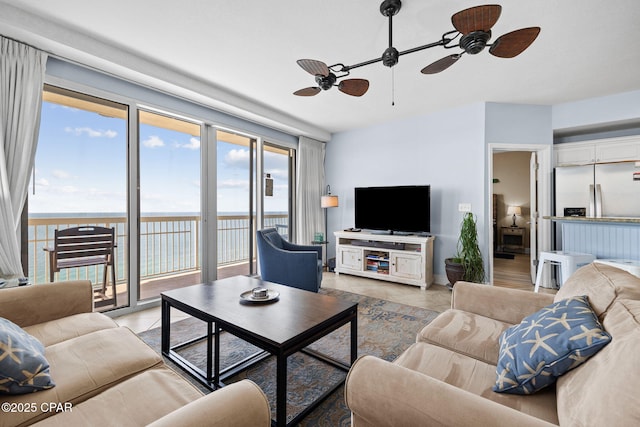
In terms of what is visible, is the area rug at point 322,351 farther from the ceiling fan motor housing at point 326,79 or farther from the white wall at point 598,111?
the white wall at point 598,111

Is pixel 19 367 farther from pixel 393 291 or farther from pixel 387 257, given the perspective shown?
pixel 387 257

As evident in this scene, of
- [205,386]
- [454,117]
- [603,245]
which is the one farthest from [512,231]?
[205,386]

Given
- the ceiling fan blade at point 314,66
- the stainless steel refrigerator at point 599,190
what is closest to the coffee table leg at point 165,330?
the ceiling fan blade at point 314,66

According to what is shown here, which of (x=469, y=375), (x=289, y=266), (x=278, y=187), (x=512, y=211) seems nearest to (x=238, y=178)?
(x=278, y=187)

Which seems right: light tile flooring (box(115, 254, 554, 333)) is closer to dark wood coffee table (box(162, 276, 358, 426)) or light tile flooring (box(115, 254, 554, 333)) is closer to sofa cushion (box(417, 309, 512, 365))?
dark wood coffee table (box(162, 276, 358, 426))

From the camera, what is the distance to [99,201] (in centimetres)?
291

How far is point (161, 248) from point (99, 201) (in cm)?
176

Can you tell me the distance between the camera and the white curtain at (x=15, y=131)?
2156 millimetres

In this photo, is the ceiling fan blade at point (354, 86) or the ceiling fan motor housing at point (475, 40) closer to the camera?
the ceiling fan motor housing at point (475, 40)

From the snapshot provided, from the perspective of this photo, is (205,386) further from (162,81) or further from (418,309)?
(162,81)

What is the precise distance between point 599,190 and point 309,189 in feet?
13.5

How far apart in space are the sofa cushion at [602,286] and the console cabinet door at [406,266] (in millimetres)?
2486

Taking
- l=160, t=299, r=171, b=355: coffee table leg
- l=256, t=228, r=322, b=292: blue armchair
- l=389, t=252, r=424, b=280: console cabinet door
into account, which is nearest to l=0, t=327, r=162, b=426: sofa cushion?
l=160, t=299, r=171, b=355: coffee table leg

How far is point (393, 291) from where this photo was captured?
3.87 meters
